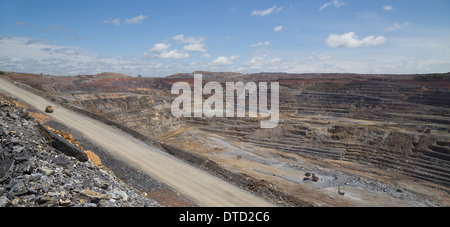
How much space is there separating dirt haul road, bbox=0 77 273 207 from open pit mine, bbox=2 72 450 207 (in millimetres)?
762

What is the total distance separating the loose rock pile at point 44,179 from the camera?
621cm

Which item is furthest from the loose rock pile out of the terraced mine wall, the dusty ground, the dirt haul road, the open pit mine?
the dusty ground

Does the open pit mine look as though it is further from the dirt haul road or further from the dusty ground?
the dirt haul road

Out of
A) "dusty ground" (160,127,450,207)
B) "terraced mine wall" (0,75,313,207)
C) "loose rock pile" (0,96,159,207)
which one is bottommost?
"dusty ground" (160,127,450,207)

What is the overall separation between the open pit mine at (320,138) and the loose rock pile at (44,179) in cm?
344

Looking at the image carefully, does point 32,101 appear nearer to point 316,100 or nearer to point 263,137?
point 263,137

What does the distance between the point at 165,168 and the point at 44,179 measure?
7541mm

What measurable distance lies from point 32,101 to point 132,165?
1639 centimetres

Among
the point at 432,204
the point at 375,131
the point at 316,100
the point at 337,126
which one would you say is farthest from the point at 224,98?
the point at 432,204

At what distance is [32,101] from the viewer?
23.4 metres

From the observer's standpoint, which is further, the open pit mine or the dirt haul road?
the open pit mine

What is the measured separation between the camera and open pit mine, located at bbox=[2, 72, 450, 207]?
18.2 meters
